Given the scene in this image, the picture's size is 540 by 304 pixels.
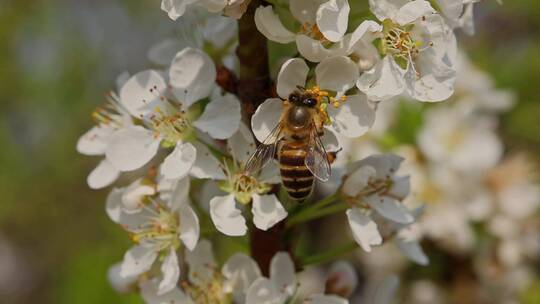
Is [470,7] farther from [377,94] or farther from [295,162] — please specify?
[295,162]

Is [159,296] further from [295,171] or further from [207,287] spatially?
[295,171]

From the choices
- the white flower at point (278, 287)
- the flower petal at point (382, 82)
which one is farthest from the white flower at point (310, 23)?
the white flower at point (278, 287)

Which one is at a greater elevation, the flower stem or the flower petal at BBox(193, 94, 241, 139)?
the flower petal at BBox(193, 94, 241, 139)

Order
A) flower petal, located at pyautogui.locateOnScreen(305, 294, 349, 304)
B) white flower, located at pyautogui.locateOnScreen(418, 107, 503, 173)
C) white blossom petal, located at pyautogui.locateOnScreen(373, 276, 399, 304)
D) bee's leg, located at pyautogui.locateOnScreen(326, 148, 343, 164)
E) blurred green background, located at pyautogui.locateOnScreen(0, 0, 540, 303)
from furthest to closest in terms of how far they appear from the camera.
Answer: blurred green background, located at pyautogui.locateOnScreen(0, 0, 540, 303) < white flower, located at pyautogui.locateOnScreen(418, 107, 503, 173) < white blossom petal, located at pyautogui.locateOnScreen(373, 276, 399, 304) < flower petal, located at pyautogui.locateOnScreen(305, 294, 349, 304) < bee's leg, located at pyautogui.locateOnScreen(326, 148, 343, 164)

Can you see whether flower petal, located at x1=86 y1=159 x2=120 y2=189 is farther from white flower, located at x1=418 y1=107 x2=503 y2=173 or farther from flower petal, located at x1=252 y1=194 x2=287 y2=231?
white flower, located at x1=418 y1=107 x2=503 y2=173

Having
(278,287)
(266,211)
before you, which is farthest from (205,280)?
(266,211)

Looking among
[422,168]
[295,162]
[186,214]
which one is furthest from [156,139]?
[422,168]

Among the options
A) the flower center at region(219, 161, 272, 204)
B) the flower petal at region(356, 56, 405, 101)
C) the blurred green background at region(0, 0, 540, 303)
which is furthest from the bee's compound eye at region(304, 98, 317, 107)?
the blurred green background at region(0, 0, 540, 303)

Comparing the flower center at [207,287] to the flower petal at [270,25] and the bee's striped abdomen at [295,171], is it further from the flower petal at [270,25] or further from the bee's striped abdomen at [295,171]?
the flower petal at [270,25]
